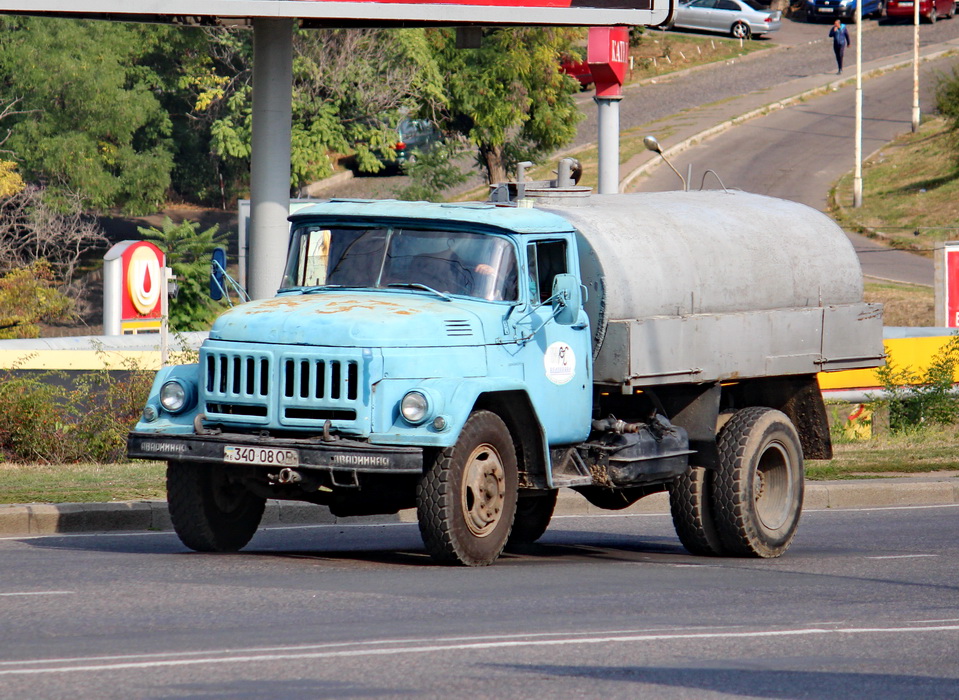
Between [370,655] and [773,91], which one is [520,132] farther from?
[370,655]

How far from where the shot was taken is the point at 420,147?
2226 inches

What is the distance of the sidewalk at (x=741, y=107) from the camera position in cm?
5203

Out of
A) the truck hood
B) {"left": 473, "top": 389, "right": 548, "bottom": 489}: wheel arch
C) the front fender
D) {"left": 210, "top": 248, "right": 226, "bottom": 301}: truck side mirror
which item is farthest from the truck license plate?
{"left": 210, "top": 248, "right": 226, "bottom": 301}: truck side mirror

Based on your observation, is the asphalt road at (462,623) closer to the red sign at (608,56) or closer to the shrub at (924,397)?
the shrub at (924,397)

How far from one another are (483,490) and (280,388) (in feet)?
4.82

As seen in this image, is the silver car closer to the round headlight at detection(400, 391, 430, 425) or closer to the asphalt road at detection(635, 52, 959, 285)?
the asphalt road at detection(635, 52, 959, 285)

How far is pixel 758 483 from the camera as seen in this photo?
12.2 metres

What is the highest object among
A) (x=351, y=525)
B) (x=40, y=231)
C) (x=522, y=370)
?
(x=40, y=231)

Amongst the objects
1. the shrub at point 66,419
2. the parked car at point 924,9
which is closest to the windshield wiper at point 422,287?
the shrub at point 66,419

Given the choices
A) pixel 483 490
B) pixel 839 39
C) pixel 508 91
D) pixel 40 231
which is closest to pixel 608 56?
pixel 483 490

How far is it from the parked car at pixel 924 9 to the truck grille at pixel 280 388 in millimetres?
66399

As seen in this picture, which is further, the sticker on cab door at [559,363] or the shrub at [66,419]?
the shrub at [66,419]

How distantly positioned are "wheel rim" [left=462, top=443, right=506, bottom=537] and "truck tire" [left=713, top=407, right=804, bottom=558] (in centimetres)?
238

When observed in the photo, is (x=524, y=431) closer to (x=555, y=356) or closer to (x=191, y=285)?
(x=555, y=356)
